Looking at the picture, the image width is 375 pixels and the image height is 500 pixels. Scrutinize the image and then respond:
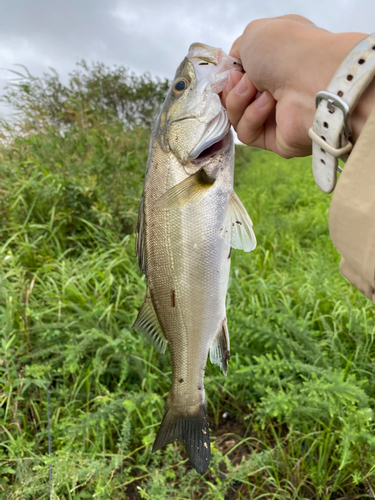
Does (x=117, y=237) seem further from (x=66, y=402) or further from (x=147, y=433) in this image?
(x=147, y=433)

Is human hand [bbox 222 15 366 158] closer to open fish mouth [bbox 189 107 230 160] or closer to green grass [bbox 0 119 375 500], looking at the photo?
open fish mouth [bbox 189 107 230 160]

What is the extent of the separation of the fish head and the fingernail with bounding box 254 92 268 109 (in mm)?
162

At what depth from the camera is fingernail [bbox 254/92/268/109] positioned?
1537 mm

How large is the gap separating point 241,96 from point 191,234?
0.71 meters

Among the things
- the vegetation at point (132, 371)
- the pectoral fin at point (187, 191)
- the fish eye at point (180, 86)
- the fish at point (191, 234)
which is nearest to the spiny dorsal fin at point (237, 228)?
the fish at point (191, 234)

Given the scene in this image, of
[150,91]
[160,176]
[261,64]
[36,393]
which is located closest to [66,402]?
[36,393]

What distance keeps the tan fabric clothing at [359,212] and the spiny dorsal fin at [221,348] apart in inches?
27.9

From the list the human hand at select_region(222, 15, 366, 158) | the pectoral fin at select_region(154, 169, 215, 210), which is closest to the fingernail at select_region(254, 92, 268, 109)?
the human hand at select_region(222, 15, 366, 158)

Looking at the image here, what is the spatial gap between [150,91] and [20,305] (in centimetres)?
1525

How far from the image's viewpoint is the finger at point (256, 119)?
1550mm

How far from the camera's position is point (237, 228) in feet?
4.78

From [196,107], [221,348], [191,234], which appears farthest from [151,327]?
[196,107]

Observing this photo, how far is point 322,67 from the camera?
46.2 inches

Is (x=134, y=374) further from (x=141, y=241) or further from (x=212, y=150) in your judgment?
(x=212, y=150)
